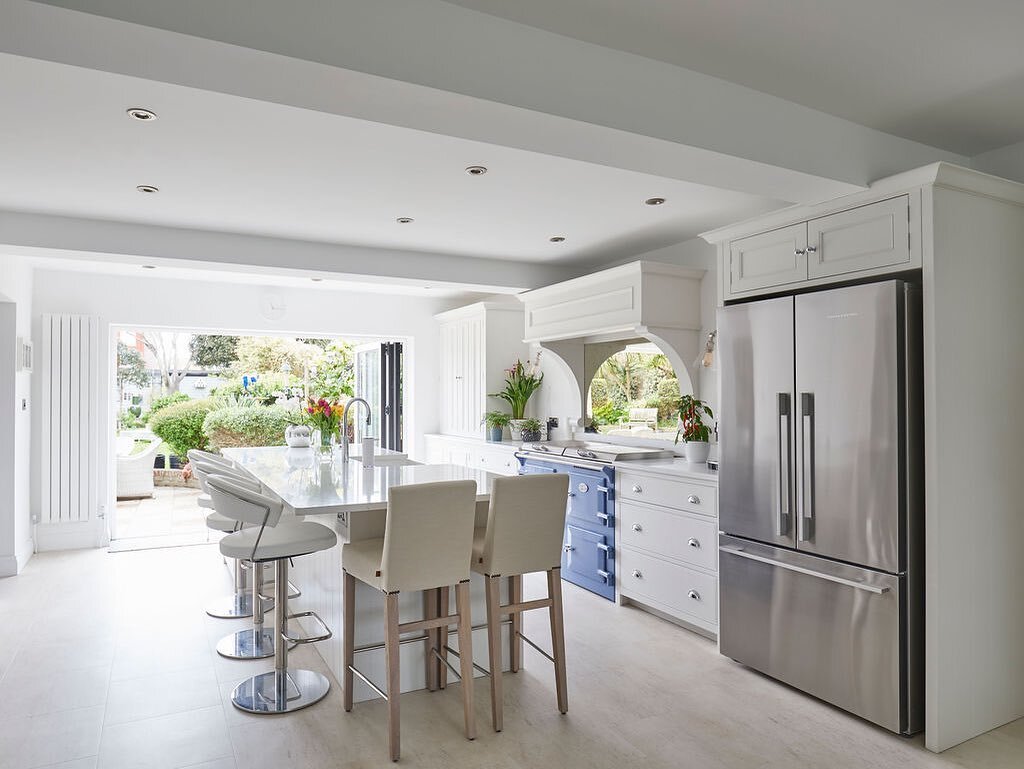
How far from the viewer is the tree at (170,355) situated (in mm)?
12172

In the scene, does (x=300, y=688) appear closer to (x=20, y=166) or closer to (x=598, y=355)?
(x=20, y=166)

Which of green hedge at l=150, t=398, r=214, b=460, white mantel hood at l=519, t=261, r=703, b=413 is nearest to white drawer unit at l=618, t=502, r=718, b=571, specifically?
white mantel hood at l=519, t=261, r=703, b=413

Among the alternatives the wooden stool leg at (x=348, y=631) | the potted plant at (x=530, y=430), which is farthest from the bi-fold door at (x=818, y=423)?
the potted plant at (x=530, y=430)

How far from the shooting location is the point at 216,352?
42.9 ft

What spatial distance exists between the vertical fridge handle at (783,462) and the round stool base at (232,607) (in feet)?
10.00

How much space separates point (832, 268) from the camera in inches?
119

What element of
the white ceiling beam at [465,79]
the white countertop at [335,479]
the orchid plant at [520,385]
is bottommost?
the white countertop at [335,479]

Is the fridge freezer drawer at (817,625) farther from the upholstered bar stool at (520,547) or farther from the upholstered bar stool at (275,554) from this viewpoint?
the upholstered bar stool at (275,554)

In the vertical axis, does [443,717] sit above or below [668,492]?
below

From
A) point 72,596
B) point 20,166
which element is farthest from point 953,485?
point 72,596

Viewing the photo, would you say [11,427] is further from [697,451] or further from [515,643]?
[697,451]

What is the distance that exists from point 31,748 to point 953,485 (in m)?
3.67

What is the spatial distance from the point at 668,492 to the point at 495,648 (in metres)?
1.63

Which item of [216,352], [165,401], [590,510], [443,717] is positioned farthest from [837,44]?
[216,352]
